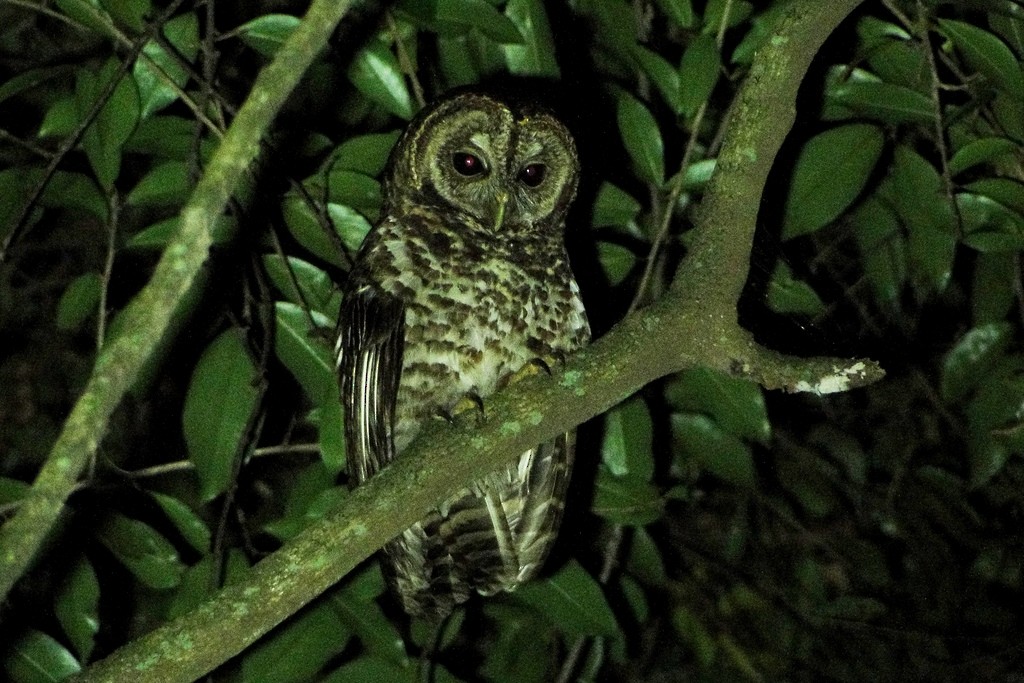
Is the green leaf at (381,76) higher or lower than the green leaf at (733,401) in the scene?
higher

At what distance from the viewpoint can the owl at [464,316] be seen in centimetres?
251

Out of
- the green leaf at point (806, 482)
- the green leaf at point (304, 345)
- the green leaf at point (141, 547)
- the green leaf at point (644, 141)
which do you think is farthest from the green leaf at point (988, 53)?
the green leaf at point (806, 482)

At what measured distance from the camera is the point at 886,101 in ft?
8.73

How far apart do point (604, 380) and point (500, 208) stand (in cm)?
83

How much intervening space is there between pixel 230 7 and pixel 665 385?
171 cm

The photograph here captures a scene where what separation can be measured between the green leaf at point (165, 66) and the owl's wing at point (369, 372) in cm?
59

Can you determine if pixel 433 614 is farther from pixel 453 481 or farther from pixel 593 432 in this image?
pixel 453 481

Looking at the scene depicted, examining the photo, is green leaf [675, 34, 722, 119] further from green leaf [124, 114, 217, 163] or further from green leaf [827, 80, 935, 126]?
green leaf [124, 114, 217, 163]

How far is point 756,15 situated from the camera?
2.79 meters

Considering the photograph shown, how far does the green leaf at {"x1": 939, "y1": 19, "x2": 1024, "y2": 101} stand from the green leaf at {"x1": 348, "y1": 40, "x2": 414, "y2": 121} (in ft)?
3.84

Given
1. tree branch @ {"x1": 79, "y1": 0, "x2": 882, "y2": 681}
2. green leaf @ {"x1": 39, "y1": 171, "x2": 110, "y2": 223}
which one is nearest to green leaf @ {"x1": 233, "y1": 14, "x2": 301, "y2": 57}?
green leaf @ {"x1": 39, "y1": 171, "x2": 110, "y2": 223}

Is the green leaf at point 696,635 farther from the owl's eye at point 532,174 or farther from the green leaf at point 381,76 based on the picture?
the green leaf at point 381,76

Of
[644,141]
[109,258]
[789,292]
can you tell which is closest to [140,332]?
[109,258]

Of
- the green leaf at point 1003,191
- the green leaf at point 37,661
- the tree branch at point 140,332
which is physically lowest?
the green leaf at point 37,661
